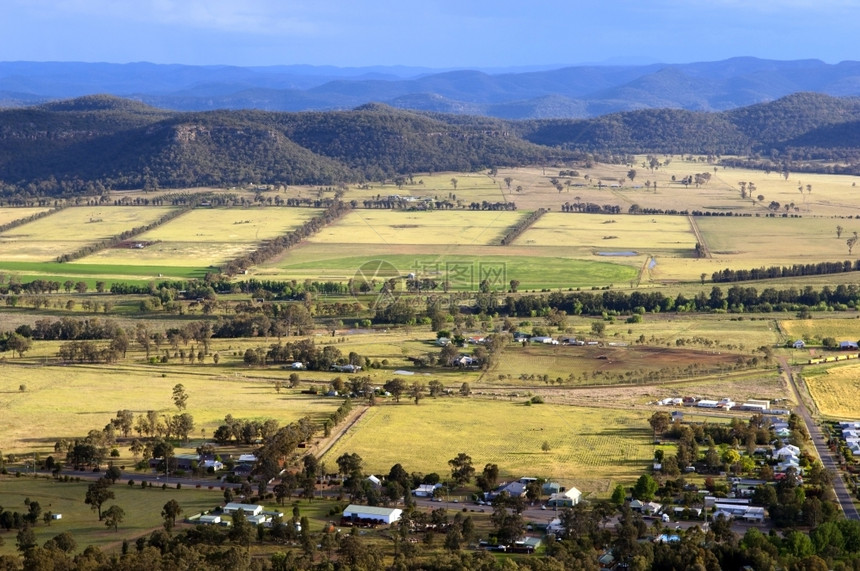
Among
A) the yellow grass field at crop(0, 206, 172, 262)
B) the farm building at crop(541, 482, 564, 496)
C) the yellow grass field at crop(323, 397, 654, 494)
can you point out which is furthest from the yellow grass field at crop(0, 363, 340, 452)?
the yellow grass field at crop(0, 206, 172, 262)

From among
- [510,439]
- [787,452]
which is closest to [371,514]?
[510,439]

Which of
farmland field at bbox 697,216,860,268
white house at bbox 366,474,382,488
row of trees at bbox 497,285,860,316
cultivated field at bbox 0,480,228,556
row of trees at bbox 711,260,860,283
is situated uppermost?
farmland field at bbox 697,216,860,268

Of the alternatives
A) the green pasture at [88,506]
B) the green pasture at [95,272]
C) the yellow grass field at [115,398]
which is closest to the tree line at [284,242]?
the green pasture at [95,272]

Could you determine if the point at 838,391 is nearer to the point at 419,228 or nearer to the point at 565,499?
the point at 565,499

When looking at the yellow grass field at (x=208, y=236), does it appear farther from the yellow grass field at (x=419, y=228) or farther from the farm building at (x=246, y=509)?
the farm building at (x=246, y=509)

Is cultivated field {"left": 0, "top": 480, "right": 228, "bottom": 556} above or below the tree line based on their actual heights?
below

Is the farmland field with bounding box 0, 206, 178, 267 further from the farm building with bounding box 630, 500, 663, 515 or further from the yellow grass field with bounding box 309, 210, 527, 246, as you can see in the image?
the farm building with bounding box 630, 500, 663, 515

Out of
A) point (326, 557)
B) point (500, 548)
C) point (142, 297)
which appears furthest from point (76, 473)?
point (142, 297)
